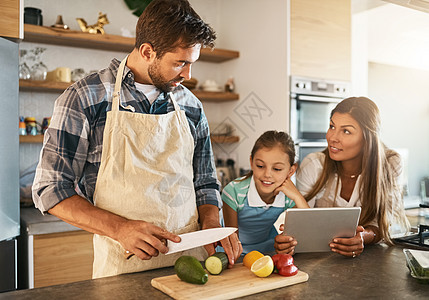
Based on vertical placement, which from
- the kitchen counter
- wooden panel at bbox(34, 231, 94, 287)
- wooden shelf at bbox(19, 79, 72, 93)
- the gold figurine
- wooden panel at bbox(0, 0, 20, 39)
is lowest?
wooden panel at bbox(34, 231, 94, 287)

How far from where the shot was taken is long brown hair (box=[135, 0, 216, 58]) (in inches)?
50.2

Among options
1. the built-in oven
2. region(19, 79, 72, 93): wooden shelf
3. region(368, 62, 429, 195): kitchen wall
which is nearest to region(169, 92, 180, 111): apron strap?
region(19, 79, 72, 93): wooden shelf

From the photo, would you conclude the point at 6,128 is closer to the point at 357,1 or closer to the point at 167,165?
the point at 167,165

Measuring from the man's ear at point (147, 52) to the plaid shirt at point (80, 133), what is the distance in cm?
8

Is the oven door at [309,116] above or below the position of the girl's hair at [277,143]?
above

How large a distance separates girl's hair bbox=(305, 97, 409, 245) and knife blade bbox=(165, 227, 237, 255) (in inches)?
29.7

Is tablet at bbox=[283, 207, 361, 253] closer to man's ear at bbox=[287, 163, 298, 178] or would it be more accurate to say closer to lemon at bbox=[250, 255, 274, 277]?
lemon at bbox=[250, 255, 274, 277]

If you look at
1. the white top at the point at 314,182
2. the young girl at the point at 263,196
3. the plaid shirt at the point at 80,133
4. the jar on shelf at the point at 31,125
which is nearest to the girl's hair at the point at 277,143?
the young girl at the point at 263,196

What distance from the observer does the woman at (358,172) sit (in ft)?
5.69

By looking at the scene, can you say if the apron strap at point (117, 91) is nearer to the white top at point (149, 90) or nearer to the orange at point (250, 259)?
the white top at point (149, 90)

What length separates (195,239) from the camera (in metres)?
1.17

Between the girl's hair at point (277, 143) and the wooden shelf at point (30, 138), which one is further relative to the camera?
the wooden shelf at point (30, 138)

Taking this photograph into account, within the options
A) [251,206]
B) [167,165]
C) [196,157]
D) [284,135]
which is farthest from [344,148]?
[167,165]

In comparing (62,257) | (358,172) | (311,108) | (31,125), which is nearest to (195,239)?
(358,172)
